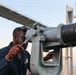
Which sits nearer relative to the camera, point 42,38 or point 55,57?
point 42,38

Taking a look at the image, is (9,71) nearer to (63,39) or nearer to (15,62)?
(15,62)

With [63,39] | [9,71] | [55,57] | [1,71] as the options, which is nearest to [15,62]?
[9,71]

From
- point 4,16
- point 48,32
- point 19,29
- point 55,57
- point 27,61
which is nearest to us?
point 48,32

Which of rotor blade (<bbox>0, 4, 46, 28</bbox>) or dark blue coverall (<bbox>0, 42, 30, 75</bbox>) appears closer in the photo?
dark blue coverall (<bbox>0, 42, 30, 75</bbox>)

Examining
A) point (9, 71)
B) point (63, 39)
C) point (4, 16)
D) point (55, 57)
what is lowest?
point (9, 71)

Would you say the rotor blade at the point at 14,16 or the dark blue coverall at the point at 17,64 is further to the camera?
the rotor blade at the point at 14,16

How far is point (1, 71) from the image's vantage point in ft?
7.32

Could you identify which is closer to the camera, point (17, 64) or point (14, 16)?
point (17, 64)

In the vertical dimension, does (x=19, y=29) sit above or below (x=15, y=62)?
above

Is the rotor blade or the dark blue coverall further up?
the rotor blade

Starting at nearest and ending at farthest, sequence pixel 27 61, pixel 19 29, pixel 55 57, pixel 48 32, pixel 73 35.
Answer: pixel 73 35
pixel 48 32
pixel 55 57
pixel 19 29
pixel 27 61

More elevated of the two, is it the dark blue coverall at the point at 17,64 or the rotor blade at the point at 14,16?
the rotor blade at the point at 14,16

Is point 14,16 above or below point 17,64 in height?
above

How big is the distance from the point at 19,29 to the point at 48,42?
0.46 m
